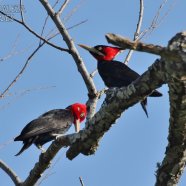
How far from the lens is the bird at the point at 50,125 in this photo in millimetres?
5957

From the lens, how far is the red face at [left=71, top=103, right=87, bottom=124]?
7.00 metres

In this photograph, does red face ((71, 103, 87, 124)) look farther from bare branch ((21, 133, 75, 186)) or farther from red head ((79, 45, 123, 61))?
bare branch ((21, 133, 75, 186))

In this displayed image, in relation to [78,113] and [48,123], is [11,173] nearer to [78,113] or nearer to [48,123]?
[48,123]

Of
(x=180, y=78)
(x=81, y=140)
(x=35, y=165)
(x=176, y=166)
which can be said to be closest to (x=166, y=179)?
(x=176, y=166)

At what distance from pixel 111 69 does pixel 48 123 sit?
111 centimetres

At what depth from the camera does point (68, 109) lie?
728cm

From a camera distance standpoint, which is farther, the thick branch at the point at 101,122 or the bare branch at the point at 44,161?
the bare branch at the point at 44,161

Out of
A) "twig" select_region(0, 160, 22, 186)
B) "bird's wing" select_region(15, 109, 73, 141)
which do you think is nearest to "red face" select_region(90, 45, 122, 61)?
"bird's wing" select_region(15, 109, 73, 141)

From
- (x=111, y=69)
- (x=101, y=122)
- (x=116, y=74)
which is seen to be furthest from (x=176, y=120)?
(x=111, y=69)

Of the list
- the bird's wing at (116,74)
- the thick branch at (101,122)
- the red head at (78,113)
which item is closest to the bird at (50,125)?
the red head at (78,113)

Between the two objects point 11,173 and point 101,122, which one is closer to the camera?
point 101,122

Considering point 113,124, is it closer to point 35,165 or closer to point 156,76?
point 156,76

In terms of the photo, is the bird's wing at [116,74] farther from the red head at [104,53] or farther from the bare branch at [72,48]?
the bare branch at [72,48]

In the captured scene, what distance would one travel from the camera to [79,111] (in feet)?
23.4
